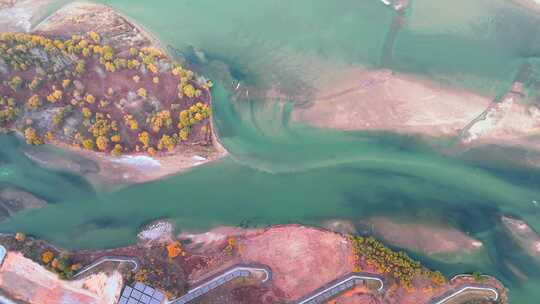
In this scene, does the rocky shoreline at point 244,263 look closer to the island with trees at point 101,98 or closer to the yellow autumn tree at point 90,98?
the island with trees at point 101,98

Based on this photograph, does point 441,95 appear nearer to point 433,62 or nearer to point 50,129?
point 433,62

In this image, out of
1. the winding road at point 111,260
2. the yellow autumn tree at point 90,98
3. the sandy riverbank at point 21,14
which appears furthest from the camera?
the sandy riverbank at point 21,14

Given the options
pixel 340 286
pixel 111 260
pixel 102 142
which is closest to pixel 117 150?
pixel 102 142

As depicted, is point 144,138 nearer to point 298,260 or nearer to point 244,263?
point 244,263

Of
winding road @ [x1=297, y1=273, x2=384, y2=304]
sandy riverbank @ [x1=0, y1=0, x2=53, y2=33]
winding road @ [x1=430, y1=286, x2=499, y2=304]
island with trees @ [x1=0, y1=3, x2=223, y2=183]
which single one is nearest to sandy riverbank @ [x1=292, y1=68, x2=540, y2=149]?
island with trees @ [x1=0, y1=3, x2=223, y2=183]

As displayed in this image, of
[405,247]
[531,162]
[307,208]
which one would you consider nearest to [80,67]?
[307,208]

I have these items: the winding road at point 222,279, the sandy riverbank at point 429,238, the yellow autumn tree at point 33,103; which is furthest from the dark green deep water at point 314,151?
the winding road at point 222,279
